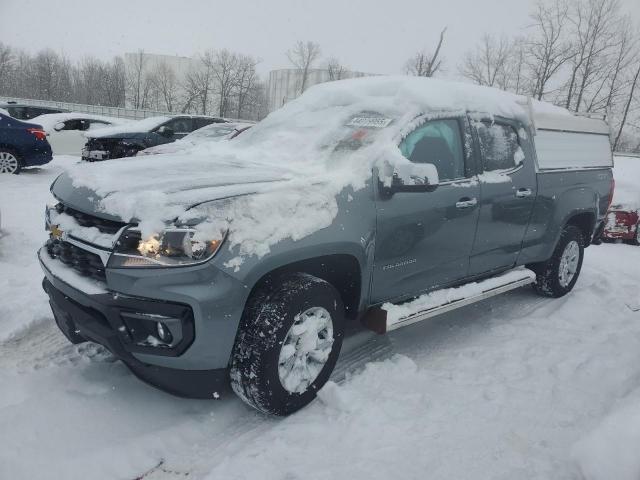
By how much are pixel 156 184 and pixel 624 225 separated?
8.60 m

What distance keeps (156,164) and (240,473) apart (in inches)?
73.1

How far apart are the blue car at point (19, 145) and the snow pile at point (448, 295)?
9.66 meters

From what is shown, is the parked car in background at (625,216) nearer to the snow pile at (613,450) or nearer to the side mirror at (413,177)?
the side mirror at (413,177)

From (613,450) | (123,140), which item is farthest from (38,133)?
(613,450)

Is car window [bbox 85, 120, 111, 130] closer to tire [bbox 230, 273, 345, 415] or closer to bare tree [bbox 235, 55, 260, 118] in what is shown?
tire [bbox 230, 273, 345, 415]

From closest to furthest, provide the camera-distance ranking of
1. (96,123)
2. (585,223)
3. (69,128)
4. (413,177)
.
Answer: (413,177), (585,223), (69,128), (96,123)

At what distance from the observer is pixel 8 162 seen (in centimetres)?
991

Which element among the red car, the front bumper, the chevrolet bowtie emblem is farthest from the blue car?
the red car

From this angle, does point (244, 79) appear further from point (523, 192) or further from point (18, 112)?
point (523, 192)

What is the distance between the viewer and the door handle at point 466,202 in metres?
3.40

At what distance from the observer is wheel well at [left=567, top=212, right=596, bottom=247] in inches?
196

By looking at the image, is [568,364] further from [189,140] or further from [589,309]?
[189,140]

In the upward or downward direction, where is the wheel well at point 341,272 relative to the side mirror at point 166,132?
downward

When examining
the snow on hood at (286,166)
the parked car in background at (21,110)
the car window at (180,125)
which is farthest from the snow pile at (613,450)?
the parked car in background at (21,110)
